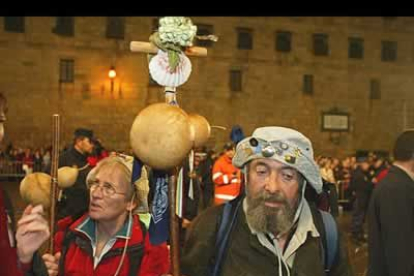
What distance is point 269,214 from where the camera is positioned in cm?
277

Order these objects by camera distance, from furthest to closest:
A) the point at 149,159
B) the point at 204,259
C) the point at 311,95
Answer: the point at 311,95
the point at 204,259
the point at 149,159

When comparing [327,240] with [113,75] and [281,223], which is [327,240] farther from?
[113,75]

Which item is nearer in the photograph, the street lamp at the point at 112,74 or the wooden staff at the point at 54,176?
the wooden staff at the point at 54,176

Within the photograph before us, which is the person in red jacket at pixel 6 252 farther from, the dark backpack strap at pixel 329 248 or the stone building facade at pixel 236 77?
the stone building facade at pixel 236 77

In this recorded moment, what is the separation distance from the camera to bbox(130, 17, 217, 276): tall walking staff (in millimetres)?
2166

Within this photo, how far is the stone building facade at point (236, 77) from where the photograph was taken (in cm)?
3066

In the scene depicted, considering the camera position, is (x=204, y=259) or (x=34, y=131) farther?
(x=34, y=131)

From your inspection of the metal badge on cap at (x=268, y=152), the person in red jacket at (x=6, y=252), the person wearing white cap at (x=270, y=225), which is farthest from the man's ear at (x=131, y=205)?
the person in red jacket at (x=6, y=252)

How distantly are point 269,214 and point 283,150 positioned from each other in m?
0.30

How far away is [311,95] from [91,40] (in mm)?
12906

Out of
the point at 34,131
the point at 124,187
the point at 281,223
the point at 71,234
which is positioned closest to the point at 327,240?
the point at 281,223

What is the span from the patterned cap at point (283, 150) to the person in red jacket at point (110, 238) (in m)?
0.63

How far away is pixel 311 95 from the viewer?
36.4m

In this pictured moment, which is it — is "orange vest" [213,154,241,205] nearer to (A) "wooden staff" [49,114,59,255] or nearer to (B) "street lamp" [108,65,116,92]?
(A) "wooden staff" [49,114,59,255]
